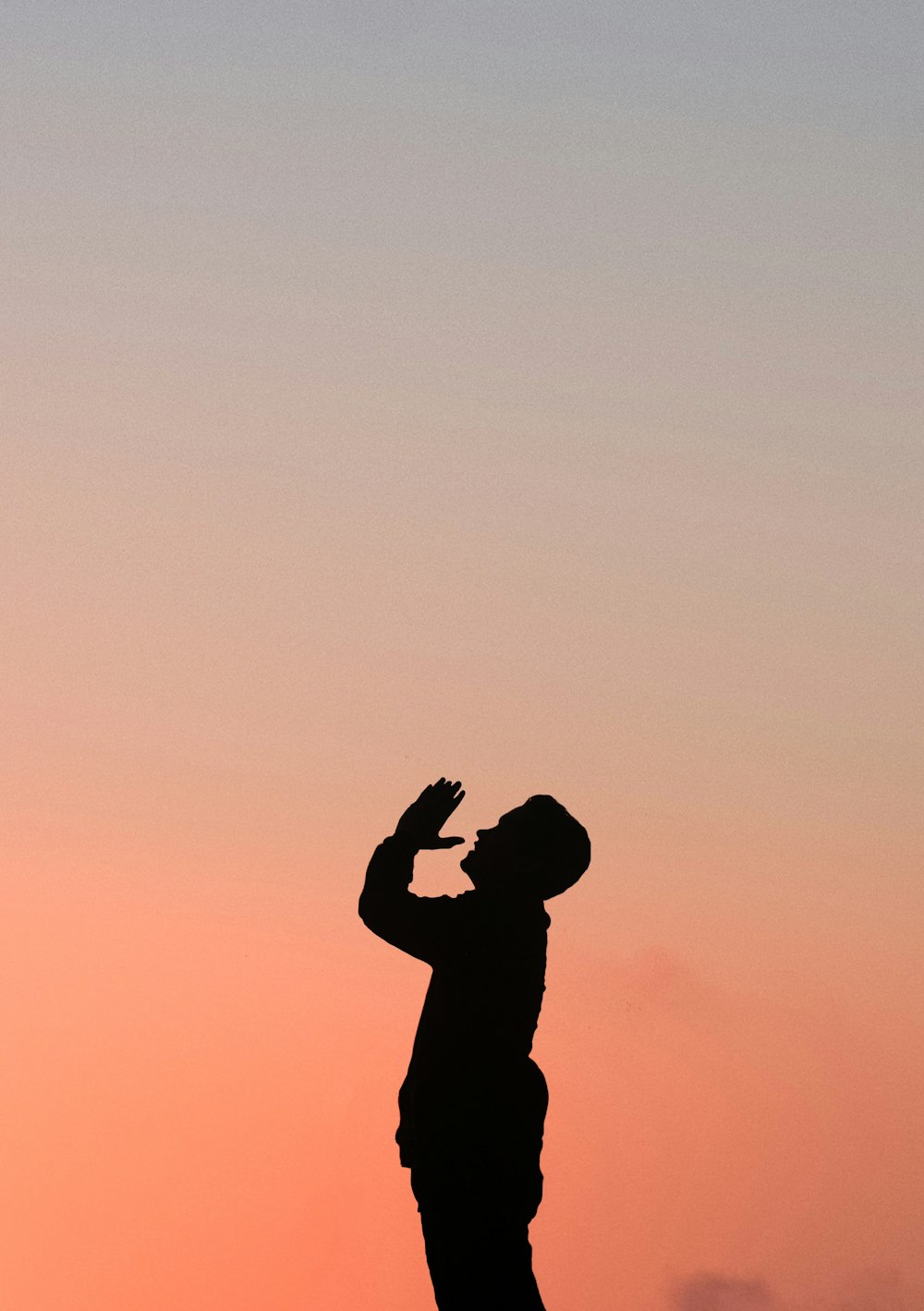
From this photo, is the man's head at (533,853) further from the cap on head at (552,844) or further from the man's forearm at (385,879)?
the man's forearm at (385,879)

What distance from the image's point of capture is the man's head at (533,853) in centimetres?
1584

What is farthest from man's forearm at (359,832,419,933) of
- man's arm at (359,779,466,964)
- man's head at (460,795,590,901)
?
man's head at (460,795,590,901)

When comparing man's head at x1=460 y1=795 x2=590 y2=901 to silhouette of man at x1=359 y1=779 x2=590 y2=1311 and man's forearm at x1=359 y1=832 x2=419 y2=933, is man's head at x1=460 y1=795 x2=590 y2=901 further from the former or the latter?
man's forearm at x1=359 y1=832 x2=419 y2=933

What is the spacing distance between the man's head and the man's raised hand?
0.21 m

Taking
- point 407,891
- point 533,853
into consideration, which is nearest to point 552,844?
point 533,853

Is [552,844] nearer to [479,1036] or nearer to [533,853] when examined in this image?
[533,853]

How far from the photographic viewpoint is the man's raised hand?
1563 centimetres

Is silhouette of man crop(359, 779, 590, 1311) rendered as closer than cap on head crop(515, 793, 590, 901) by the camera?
Yes

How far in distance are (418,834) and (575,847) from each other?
3.20 ft

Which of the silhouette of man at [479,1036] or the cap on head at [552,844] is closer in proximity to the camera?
the silhouette of man at [479,1036]

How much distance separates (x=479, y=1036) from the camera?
15.7m

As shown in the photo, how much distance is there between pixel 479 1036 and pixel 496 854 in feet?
3.52

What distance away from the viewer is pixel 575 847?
52.2 feet

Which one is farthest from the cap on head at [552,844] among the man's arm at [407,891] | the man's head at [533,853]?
the man's arm at [407,891]
